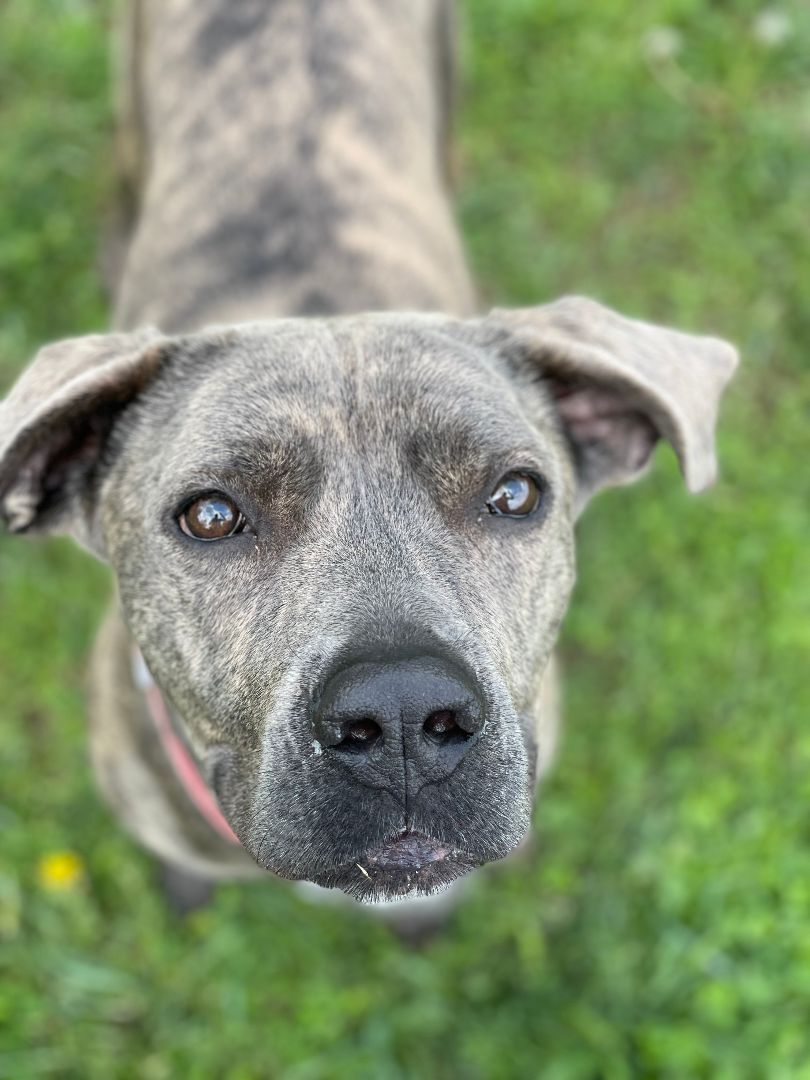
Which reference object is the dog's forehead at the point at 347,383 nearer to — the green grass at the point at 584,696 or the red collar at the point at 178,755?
the red collar at the point at 178,755

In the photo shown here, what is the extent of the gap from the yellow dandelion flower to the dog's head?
2.14m

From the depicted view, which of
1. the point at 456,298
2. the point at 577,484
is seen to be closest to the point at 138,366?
the point at 577,484

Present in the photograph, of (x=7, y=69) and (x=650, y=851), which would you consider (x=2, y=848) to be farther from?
(x=7, y=69)

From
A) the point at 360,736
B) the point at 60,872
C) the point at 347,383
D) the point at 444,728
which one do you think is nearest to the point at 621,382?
the point at 347,383

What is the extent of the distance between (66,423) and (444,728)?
1305 millimetres

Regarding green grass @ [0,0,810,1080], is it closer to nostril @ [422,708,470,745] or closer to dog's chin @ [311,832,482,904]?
dog's chin @ [311,832,482,904]

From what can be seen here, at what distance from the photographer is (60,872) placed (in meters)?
4.59

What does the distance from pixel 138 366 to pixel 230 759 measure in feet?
3.39

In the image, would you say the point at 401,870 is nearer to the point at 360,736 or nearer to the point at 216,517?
the point at 360,736

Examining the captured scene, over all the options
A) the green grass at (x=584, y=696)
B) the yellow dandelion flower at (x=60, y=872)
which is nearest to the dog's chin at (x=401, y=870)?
the green grass at (x=584, y=696)

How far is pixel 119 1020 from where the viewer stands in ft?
14.7

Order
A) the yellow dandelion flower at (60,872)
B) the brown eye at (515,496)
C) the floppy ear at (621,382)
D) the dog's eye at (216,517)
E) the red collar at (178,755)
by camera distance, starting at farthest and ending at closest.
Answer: the yellow dandelion flower at (60,872) < the red collar at (178,755) < the floppy ear at (621,382) < the brown eye at (515,496) < the dog's eye at (216,517)

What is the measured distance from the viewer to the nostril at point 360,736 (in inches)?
87.1

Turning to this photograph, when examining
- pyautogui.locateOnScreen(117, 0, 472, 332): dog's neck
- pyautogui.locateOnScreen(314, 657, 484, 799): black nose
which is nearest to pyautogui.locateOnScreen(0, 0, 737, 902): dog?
pyautogui.locateOnScreen(314, 657, 484, 799): black nose
